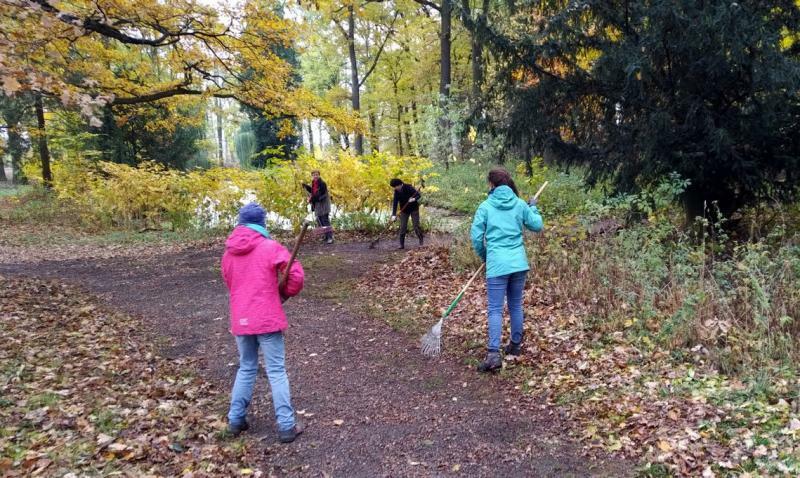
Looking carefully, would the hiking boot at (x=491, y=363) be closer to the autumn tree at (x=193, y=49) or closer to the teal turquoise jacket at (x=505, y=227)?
the teal turquoise jacket at (x=505, y=227)

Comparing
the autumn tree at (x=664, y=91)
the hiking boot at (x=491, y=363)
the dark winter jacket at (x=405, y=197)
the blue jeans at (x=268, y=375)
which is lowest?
the hiking boot at (x=491, y=363)

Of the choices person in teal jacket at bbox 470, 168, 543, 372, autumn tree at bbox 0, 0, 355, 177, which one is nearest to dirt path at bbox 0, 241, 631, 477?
person in teal jacket at bbox 470, 168, 543, 372

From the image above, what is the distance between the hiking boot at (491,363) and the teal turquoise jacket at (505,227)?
79 cm

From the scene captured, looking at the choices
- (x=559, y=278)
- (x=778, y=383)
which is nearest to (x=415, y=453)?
(x=778, y=383)

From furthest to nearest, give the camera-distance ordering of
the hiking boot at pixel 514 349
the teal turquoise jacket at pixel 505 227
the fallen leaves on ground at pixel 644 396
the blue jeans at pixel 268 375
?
the hiking boot at pixel 514 349 < the teal turquoise jacket at pixel 505 227 < the blue jeans at pixel 268 375 < the fallen leaves on ground at pixel 644 396

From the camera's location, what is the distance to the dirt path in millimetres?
3545

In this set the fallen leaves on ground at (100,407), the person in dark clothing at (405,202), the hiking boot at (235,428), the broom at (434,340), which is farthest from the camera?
the person in dark clothing at (405,202)

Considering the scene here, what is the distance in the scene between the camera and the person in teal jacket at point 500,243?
4719mm

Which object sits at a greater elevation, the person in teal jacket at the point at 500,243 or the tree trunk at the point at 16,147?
the tree trunk at the point at 16,147

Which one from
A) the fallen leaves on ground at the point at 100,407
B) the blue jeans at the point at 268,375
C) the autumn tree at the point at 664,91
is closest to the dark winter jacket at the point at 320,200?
the autumn tree at the point at 664,91

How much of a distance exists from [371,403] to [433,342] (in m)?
1.13

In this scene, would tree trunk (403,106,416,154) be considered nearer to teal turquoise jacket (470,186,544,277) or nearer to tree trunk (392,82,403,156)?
tree trunk (392,82,403,156)

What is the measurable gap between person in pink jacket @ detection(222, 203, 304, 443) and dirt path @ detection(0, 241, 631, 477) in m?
0.40

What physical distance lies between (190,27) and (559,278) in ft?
28.7
